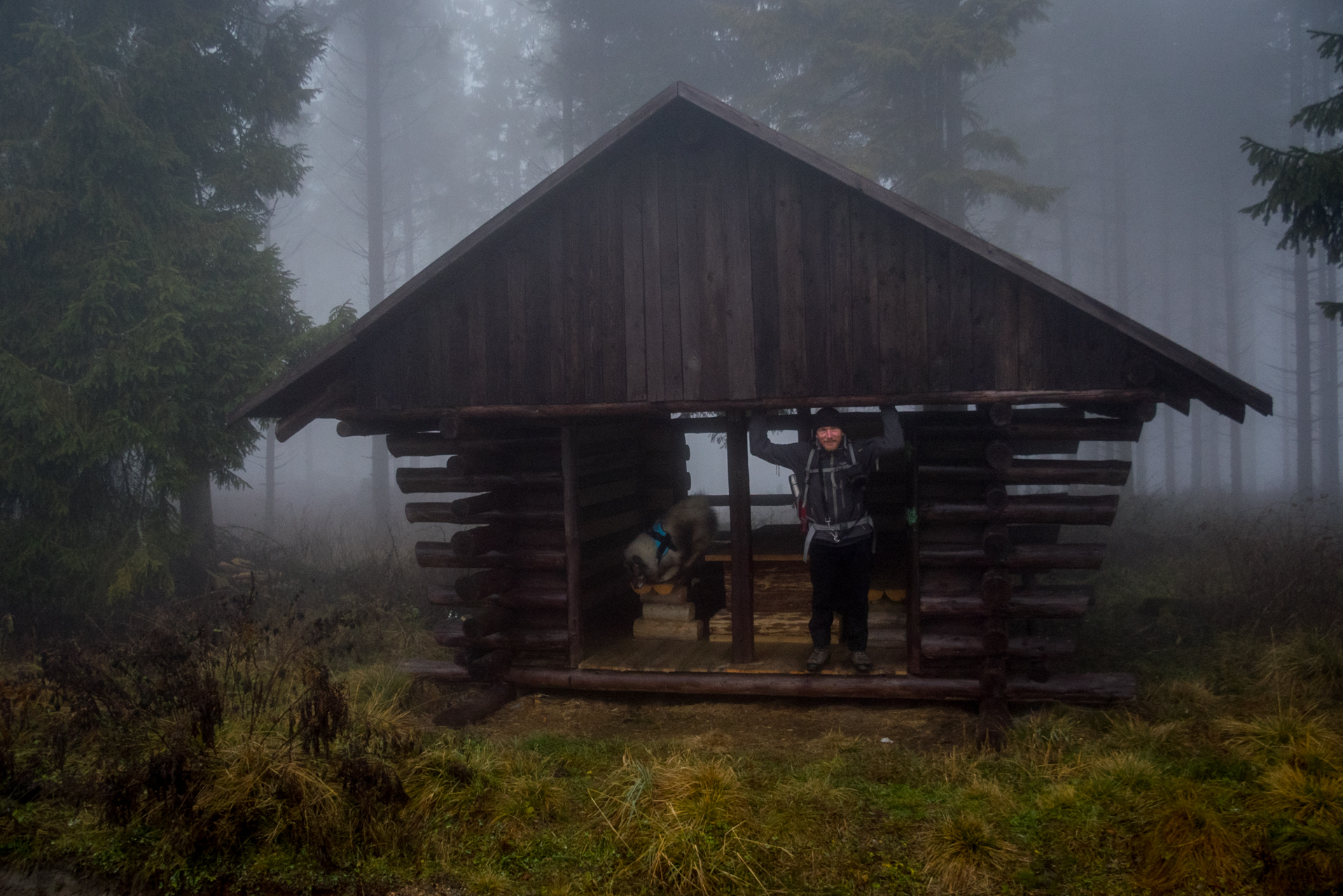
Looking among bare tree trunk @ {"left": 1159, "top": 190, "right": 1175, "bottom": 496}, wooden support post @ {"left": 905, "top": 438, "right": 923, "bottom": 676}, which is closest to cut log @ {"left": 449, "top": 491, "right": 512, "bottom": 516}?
wooden support post @ {"left": 905, "top": 438, "right": 923, "bottom": 676}

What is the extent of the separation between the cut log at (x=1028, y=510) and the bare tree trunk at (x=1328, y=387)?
21.4 metres

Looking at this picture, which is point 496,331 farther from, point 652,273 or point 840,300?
point 840,300

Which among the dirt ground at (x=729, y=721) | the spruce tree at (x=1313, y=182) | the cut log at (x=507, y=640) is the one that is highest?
the spruce tree at (x=1313, y=182)

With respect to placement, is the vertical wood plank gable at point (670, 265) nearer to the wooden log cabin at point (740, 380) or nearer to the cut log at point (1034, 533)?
the wooden log cabin at point (740, 380)

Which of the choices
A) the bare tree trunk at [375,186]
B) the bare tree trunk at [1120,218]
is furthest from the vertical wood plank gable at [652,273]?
the bare tree trunk at [1120,218]

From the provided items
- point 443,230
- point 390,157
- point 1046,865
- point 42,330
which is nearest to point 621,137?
point 1046,865

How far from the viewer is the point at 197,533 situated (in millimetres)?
12492

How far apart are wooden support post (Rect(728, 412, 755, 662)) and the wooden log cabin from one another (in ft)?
0.09

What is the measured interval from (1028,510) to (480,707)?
5.62 m

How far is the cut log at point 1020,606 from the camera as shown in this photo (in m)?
7.56

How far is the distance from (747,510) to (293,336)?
782 centimetres

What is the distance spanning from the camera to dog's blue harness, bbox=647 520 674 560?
9898 millimetres

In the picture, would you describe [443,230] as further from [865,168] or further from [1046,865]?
[1046,865]

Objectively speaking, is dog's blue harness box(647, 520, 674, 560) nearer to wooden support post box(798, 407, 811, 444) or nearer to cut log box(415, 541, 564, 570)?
cut log box(415, 541, 564, 570)
